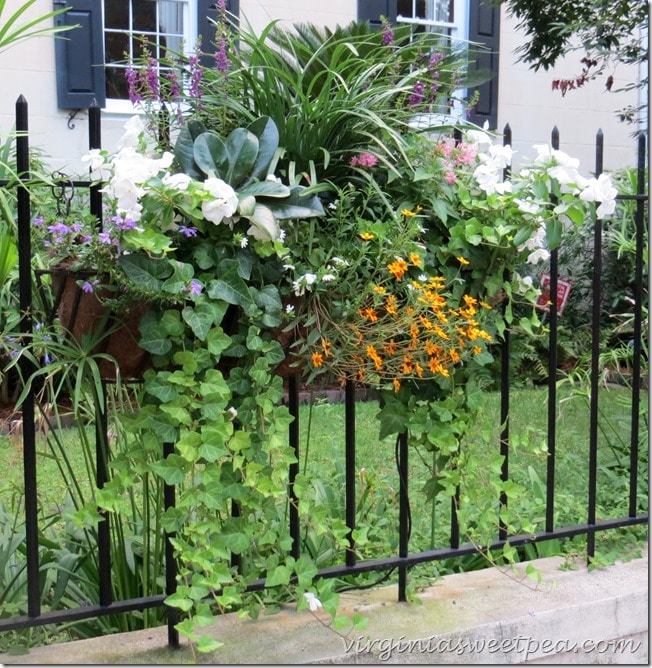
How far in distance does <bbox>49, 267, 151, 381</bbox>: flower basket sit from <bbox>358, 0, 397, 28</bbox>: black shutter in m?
5.58

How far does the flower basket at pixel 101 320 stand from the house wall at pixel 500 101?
13.6 feet

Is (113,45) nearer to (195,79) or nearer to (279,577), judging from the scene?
(195,79)

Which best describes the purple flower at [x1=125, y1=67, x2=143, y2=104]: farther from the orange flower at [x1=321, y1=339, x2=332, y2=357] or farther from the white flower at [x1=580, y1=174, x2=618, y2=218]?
the white flower at [x1=580, y1=174, x2=618, y2=218]

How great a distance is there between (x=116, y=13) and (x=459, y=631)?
5.59 meters

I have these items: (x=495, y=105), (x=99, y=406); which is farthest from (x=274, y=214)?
(x=495, y=105)

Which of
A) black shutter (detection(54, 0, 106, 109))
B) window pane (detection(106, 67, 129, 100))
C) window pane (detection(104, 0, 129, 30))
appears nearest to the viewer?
black shutter (detection(54, 0, 106, 109))

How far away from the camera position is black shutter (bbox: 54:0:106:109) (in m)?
5.66

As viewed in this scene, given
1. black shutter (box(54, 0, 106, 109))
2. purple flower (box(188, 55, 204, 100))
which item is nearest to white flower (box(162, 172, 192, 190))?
purple flower (box(188, 55, 204, 100))

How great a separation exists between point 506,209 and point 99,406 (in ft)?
3.47

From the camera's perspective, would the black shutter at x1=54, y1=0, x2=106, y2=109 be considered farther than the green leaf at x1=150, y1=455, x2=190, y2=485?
Yes

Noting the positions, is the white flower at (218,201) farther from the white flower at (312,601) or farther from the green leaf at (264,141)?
the white flower at (312,601)

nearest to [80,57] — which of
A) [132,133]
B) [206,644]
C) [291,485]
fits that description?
[132,133]

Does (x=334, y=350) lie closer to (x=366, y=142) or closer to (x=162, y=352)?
(x=162, y=352)

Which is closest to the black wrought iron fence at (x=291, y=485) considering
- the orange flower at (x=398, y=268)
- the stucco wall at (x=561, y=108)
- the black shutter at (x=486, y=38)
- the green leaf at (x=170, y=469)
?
the green leaf at (x=170, y=469)
